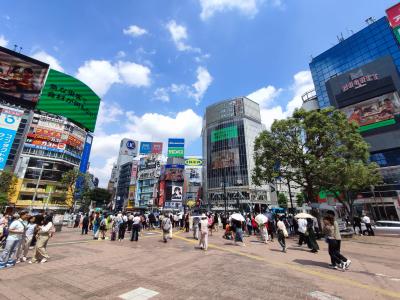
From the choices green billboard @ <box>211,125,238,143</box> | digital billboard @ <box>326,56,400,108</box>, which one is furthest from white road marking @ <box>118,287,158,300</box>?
green billboard @ <box>211,125,238,143</box>

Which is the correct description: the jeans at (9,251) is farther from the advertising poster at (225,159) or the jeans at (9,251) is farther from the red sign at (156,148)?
the red sign at (156,148)

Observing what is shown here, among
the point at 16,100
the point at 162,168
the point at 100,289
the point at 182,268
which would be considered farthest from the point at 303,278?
the point at 162,168

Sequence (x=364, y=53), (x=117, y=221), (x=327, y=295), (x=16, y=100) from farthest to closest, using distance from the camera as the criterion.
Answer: (x=364, y=53)
(x=16, y=100)
(x=117, y=221)
(x=327, y=295)

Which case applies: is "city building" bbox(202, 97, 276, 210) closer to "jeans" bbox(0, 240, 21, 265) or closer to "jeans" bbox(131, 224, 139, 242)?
"jeans" bbox(131, 224, 139, 242)

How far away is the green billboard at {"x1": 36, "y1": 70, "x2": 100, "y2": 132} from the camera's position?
48.9m

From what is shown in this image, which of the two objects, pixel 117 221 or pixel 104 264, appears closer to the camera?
pixel 104 264

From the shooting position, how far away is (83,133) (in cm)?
5538

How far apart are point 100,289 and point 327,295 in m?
5.39

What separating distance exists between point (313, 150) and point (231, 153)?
163 feet

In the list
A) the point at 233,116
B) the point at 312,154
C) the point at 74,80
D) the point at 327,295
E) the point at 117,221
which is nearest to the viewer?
the point at 327,295

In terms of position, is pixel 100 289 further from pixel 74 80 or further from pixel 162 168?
pixel 162 168

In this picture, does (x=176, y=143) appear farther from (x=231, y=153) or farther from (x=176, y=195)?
(x=231, y=153)

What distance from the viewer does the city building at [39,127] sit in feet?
146

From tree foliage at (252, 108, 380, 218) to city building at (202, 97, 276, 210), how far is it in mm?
43395
